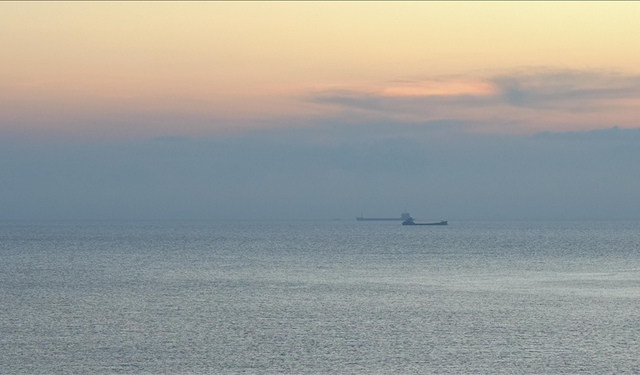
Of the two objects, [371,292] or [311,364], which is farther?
[371,292]

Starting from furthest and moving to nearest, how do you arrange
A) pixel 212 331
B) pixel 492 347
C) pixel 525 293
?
pixel 525 293
pixel 212 331
pixel 492 347

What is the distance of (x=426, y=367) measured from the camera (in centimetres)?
4525

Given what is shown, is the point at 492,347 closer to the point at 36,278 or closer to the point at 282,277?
the point at 282,277

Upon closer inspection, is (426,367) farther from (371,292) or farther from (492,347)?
(371,292)

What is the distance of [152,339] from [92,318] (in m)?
11.9

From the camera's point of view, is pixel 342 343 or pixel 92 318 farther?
pixel 92 318

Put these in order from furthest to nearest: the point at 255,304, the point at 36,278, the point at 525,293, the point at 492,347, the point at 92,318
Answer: the point at 36,278 < the point at 525,293 < the point at 255,304 < the point at 92,318 < the point at 492,347

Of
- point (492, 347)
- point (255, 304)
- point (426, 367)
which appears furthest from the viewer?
point (255, 304)

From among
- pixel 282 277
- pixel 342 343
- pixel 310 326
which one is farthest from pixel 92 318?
pixel 282 277

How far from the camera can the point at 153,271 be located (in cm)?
11331

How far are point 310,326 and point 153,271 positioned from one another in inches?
2296

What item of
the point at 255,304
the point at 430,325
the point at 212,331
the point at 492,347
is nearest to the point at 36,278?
the point at 255,304

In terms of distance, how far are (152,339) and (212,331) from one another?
16.0 ft

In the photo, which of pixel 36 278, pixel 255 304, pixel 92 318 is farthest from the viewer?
pixel 36 278
